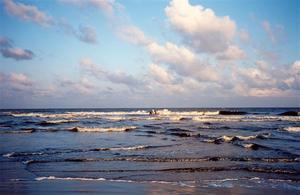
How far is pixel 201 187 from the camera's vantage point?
9.20 meters

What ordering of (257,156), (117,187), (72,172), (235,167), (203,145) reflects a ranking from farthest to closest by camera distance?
(203,145) → (257,156) → (235,167) → (72,172) → (117,187)

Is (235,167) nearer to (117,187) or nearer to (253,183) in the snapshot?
(253,183)

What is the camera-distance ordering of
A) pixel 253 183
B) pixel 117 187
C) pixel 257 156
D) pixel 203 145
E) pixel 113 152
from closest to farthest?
pixel 117 187 → pixel 253 183 → pixel 257 156 → pixel 113 152 → pixel 203 145

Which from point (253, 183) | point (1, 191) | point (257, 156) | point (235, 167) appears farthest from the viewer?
point (257, 156)

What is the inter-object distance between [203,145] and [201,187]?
9433 mm

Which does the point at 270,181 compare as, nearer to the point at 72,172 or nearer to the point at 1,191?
the point at 72,172

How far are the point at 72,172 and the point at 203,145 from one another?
9.04m

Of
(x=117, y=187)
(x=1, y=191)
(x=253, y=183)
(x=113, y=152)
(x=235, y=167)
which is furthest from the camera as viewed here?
(x=113, y=152)

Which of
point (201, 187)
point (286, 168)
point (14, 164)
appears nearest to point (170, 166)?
point (201, 187)

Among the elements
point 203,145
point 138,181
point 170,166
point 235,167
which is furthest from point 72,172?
point 203,145

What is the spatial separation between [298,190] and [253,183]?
3.99ft

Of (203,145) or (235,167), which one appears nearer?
(235,167)

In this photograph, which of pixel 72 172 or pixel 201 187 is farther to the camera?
pixel 72 172

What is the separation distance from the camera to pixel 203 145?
18.5 m
